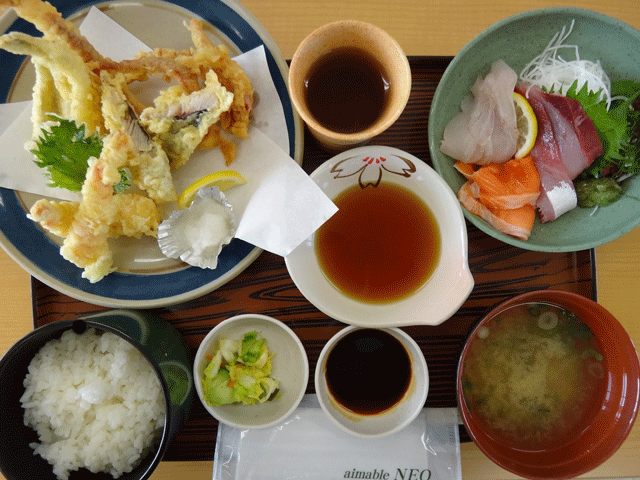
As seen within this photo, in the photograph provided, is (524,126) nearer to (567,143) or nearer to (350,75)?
(567,143)

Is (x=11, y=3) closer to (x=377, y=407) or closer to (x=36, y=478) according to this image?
(x=36, y=478)

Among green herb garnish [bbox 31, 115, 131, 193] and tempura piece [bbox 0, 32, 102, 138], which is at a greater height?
tempura piece [bbox 0, 32, 102, 138]

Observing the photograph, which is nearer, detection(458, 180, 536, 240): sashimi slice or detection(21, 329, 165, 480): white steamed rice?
detection(21, 329, 165, 480): white steamed rice

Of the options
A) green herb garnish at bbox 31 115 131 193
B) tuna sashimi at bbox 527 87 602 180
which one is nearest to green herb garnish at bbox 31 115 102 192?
green herb garnish at bbox 31 115 131 193

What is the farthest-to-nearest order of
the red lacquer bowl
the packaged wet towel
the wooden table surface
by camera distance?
the wooden table surface, the packaged wet towel, the red lacquer bowl

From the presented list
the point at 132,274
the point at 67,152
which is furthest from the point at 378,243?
the point at 67,152

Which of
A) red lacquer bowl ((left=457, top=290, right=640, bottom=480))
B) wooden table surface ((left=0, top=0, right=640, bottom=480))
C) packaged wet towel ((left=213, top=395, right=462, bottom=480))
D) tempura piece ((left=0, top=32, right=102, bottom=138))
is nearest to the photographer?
tempura piece ((left=0, top=32, right=102, bottom=138))

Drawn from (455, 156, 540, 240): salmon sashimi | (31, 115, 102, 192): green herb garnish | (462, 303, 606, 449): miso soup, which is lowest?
(462, 303, 606, 449): miso soup

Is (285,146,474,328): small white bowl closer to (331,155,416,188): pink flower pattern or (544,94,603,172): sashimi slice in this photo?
(331,155,416,188): pink flower pattern
